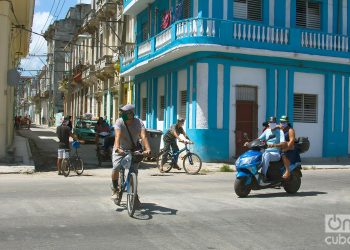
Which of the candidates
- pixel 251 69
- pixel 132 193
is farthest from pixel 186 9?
pixel 132 193

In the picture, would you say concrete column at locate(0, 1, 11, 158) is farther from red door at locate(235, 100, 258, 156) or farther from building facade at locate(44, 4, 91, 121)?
building facade at locate(44, 4, 91, 121)

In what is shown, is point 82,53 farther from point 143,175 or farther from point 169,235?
point 169,235

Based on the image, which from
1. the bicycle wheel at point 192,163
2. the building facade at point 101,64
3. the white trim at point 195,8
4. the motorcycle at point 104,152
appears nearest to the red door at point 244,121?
the white trim at point 195,8

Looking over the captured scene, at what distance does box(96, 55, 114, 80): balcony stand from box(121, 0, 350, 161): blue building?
10.2m

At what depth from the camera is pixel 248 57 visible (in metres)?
20.7

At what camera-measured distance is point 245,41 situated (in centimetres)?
2019

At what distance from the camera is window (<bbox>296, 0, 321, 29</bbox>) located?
74.3 feet

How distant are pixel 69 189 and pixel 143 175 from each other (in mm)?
4104

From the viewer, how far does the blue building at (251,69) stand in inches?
784

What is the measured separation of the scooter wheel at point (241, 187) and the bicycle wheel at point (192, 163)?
5.59m

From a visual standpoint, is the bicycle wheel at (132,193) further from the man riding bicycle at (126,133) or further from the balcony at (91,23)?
the balcony at (91,23)

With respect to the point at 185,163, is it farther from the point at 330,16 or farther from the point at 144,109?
the point at 144,109

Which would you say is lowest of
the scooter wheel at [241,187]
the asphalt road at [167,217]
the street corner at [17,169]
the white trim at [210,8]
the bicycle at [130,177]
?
the asphalt road at [167,217]

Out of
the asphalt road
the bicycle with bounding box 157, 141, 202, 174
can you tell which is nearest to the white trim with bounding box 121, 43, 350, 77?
the bicycle with bounding box 157, 141, 202, 174
